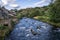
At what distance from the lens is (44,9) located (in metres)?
28.6

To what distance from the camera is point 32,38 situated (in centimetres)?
1527

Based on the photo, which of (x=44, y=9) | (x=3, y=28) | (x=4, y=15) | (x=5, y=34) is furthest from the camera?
(x=44, y=9)

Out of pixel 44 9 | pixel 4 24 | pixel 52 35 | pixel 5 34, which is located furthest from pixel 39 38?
pixel 44 9

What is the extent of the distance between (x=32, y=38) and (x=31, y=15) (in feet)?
48.1

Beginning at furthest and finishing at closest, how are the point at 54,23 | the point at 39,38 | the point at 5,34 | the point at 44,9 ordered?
the point at 44,9 < the point at 54,23 < the point at 5,34 < the point at 39,38

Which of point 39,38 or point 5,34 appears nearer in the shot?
point 39,38

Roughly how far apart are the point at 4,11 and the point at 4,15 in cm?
103

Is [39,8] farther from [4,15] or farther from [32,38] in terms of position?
[32,38]

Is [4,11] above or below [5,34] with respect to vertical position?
above

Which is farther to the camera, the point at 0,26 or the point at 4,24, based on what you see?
the point at 4,24

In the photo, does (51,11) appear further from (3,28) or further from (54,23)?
(3,28)

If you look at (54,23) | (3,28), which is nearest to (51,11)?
(54,23)

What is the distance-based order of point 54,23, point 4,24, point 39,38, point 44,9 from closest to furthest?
1. point 39,38
2. point 4,24
3. point 54,23
4. point 44,9

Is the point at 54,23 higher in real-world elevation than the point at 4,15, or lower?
lower
